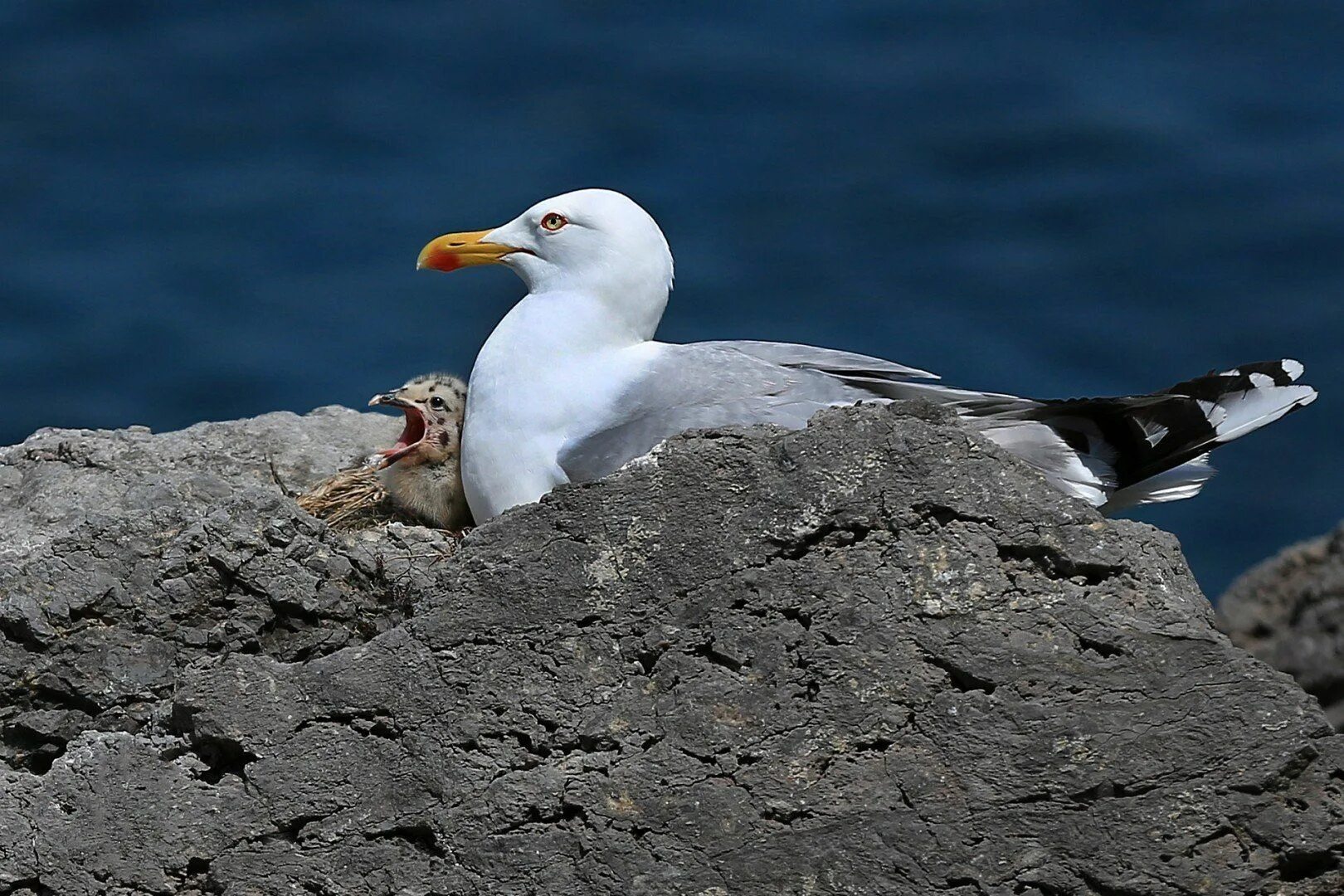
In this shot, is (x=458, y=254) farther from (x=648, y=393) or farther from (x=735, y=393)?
(x=735, y=393)

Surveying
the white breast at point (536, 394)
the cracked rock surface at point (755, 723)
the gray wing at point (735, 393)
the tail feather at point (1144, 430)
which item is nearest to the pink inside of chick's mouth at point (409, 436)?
the white breast at point (536, 394)

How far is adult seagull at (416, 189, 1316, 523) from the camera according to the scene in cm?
457

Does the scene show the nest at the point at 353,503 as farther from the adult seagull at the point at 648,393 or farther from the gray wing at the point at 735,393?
the gray wing at the point at 735,393

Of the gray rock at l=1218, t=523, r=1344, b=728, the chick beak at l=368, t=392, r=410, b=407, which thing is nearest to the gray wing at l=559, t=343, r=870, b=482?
the chick beak at l=368, t=392, r=410, b=407

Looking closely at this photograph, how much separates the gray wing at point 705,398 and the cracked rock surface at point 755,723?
1101mm

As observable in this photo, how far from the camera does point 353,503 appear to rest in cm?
549

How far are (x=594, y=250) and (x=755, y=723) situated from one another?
2.21m

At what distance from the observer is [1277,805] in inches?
134

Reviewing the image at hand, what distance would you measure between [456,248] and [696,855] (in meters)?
2.64

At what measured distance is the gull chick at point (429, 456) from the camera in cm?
541

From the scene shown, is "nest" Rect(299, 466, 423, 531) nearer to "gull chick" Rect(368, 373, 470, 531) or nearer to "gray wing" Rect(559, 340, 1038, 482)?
"gull chick" Rect(368, 373, 470, 531)

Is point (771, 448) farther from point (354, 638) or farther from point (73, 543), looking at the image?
point (73, 543)

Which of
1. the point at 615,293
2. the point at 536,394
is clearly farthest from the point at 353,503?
the point at 615,293

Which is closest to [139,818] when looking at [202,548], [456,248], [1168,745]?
[202,548]
